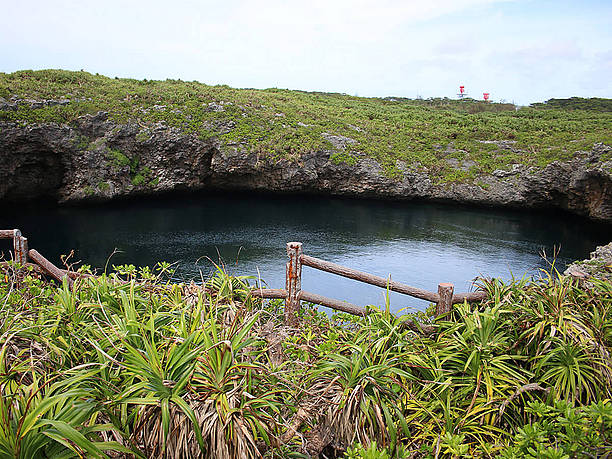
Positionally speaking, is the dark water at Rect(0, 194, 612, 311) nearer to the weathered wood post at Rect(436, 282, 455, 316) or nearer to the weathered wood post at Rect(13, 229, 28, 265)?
the weathered wood post at Rect(13, 229, 28, 265)

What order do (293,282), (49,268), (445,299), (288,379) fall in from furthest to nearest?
(49,268) → (293,282) → (445,299) → (288,379)

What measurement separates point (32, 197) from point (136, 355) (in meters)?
20.9

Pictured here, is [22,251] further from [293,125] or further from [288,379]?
[293,125]

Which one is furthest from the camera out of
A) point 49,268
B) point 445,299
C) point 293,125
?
point 293,125

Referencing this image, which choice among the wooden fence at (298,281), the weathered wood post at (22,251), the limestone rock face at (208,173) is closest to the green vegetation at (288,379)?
the wooden fence at (298,281)

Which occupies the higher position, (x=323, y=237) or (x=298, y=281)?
(x=298, y=281)

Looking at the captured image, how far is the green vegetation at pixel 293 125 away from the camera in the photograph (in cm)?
2031

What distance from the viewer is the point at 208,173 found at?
72.1 feet

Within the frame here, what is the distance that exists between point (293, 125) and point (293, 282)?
63.0ft

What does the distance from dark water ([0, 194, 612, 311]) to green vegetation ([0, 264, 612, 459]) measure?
18.3 feet

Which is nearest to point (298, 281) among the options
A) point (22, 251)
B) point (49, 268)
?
point (49, 268)

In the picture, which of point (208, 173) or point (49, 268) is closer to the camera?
point (49, 268)

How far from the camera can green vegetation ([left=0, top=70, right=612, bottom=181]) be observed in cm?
2031

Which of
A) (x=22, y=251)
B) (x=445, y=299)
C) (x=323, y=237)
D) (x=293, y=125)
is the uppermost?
(x=293, y=125)
